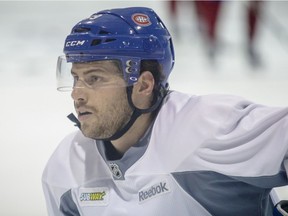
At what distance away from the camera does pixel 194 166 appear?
1.45 metres

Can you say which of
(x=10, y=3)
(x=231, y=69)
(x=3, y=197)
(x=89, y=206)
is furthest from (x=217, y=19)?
(x=89, y=206)

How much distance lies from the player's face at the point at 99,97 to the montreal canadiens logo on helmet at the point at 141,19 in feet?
0.44

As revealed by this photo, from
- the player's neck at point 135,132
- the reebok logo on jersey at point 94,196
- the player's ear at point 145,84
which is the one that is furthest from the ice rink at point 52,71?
the player's ear at point 145,84

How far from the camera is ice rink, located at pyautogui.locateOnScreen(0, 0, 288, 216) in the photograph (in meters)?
2.32

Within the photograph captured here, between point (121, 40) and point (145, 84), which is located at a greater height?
point (121, 40)

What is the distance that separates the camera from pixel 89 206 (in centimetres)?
164

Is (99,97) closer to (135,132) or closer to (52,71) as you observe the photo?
(135,132)

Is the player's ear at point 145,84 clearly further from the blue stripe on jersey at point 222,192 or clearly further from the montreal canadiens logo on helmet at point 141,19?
the blue stripe on jersey at point 222,192

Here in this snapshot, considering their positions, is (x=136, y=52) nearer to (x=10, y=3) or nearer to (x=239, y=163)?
(x=239, y=163)

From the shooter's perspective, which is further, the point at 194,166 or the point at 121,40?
the point at 121,40

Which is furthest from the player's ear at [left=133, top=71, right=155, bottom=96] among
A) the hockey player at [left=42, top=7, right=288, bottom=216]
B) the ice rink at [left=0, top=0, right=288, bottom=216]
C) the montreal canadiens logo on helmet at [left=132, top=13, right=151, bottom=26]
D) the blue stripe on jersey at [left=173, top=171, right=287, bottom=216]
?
the ice rink at [left=0, top=0, right=288, bottom=216]

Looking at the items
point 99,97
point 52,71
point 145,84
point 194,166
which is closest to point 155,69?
point 145,84

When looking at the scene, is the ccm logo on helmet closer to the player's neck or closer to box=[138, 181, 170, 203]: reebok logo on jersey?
the player's neck

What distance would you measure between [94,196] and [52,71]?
1358 millimetres
